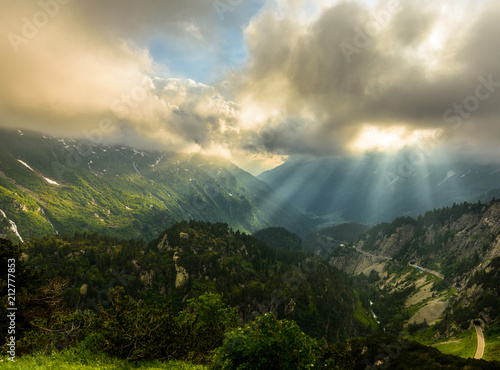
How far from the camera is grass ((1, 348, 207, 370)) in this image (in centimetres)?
1534

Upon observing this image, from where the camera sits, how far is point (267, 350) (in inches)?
683

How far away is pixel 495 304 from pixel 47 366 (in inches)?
7950

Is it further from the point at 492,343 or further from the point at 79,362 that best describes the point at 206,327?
the point at 492,343

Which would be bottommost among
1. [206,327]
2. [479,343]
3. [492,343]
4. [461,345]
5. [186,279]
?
[461,345]

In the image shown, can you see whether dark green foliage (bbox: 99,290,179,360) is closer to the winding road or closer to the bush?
the bush

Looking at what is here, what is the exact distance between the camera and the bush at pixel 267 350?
56.2 feet

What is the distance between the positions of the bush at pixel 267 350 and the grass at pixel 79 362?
721 centimetres

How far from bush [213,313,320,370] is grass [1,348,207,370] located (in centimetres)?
721

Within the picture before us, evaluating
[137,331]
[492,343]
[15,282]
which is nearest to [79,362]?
[137,331]

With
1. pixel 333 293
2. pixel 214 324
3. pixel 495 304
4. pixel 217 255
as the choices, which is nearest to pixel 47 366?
pixel 214 324

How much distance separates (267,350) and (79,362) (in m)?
13.8

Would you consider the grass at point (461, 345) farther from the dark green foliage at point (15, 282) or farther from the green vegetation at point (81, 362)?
the dark green foliage at point (15, 282)

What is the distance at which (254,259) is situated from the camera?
650 ft

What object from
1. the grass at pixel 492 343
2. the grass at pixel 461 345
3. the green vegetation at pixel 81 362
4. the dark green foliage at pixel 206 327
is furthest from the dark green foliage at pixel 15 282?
the grass at pixel 461 345
